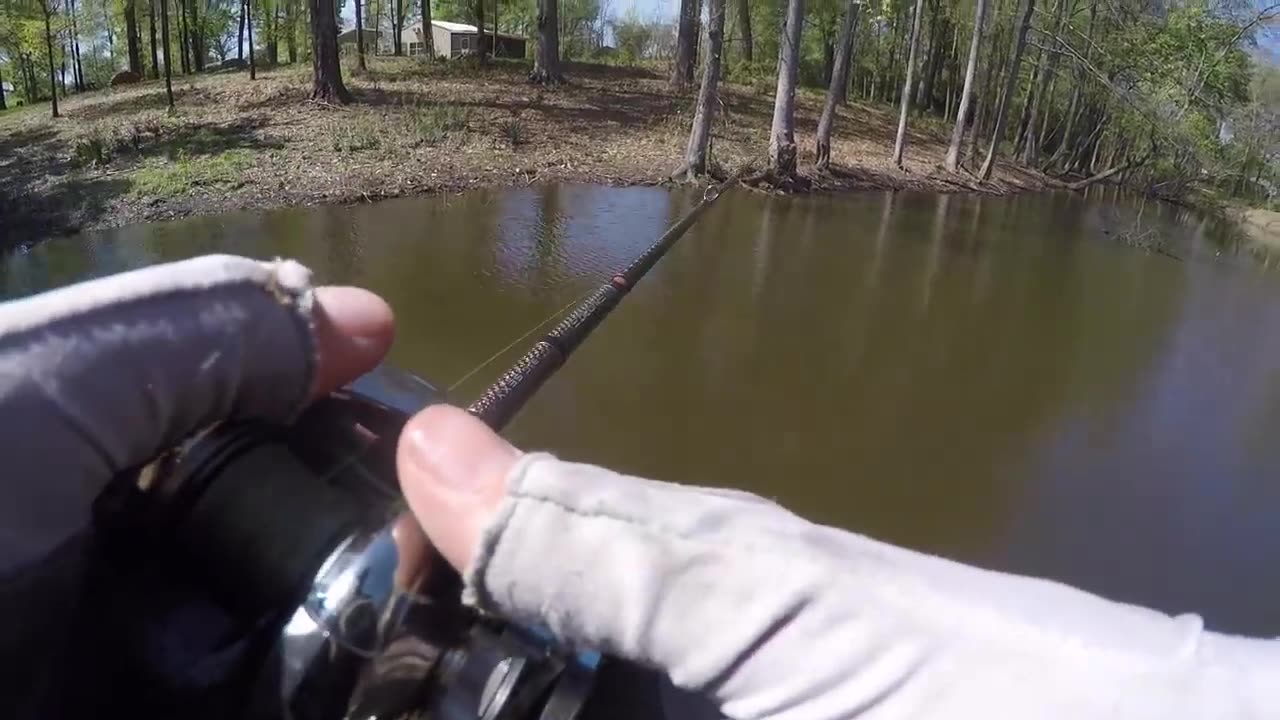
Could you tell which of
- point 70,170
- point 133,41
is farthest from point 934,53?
point 70,170

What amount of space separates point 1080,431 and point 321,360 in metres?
6.80

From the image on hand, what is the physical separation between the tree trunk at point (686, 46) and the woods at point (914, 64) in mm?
74

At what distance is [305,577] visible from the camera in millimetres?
1194

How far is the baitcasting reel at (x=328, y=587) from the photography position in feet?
3.75

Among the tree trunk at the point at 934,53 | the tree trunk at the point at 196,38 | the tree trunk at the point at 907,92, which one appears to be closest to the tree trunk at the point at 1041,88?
the tree trunk at the point at 934,53

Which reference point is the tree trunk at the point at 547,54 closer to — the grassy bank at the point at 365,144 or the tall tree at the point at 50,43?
the grassy bank at the point at 365,144

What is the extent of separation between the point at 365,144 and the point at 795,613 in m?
15.0

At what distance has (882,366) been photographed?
7840 millimetres

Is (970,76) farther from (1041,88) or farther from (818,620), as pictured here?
(818,620)

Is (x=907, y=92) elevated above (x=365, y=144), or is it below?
above

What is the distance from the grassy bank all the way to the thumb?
35.6 ft

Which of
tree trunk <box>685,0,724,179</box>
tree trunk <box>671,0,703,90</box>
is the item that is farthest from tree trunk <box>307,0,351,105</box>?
tree trunk <box>671,0,703,90</box>

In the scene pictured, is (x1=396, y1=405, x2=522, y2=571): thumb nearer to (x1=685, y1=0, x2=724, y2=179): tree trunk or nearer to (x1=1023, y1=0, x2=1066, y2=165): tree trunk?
(x1=685, y1=0, x2=724, y2=179): tree trunk

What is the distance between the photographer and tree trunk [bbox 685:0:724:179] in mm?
14078
